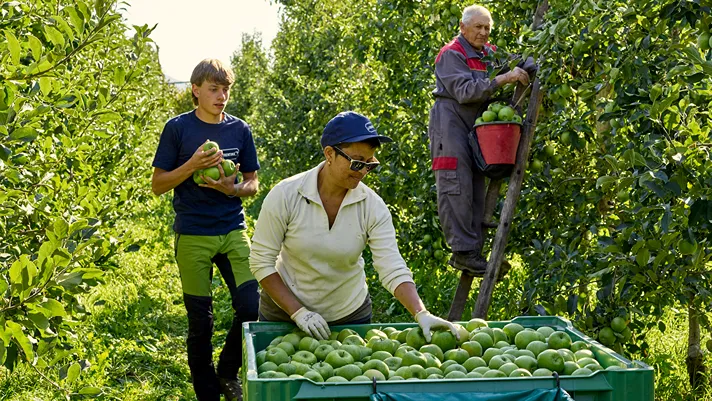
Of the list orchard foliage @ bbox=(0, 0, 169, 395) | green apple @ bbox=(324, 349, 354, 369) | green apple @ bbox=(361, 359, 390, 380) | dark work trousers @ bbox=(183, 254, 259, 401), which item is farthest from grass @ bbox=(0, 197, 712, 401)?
green apple @ bbox=(361, 359, 390, 380)

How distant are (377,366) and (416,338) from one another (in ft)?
1.32

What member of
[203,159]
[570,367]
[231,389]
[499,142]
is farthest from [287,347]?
[499,142]

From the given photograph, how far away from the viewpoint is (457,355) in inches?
121

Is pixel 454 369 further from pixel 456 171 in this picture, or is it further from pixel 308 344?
pixel 456 171

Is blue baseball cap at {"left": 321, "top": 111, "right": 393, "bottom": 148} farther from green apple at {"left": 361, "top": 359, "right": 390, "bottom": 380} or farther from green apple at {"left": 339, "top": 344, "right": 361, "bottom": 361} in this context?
green apple at {"left": 361, "top": 359, "right": 390, "bottom": 380}

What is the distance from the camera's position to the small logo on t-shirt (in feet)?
15.7

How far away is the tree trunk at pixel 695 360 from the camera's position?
4934 millimetres

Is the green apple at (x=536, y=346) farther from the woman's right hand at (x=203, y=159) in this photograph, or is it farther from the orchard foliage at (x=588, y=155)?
the woman's right hand at (x=203, y=159)

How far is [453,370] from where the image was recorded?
114 inches

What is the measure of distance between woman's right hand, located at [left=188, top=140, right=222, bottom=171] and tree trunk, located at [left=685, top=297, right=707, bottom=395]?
8.69ft

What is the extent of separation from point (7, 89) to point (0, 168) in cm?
34

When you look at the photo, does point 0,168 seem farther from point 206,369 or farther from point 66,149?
point 206,369

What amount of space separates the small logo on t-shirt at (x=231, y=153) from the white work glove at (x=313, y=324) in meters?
1.55

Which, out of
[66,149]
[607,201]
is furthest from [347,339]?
[607,201]
